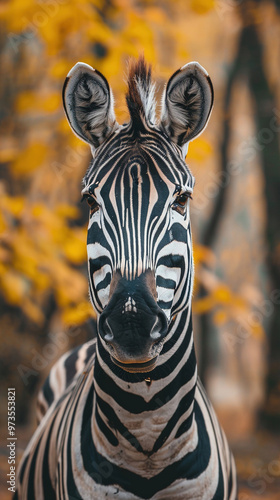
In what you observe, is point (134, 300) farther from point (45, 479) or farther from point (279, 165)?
point (279, 165)

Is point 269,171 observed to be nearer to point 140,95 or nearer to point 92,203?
point 140,95

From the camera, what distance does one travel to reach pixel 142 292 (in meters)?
2.17

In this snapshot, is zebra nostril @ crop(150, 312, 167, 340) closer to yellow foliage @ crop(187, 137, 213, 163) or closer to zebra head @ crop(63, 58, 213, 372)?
zebra head @ crop(63, 58, 213, 372)

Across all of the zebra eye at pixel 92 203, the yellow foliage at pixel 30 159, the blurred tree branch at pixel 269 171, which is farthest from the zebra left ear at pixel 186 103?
the blurred tree branch at pixel 269 171

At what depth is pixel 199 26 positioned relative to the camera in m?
14.8

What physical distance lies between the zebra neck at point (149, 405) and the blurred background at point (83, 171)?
1.64 m

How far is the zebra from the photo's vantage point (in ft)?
7.70

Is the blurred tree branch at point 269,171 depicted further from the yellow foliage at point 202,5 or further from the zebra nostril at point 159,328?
the zebra nostril at point 159,328

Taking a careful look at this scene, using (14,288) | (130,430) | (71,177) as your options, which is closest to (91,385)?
(130,430)

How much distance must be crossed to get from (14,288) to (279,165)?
20.2ft

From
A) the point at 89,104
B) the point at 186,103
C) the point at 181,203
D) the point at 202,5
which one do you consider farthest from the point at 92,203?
the point at 202,5

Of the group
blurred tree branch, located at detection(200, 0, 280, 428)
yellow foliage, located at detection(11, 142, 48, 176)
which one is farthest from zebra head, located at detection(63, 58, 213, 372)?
blurred tree branch, located at detection(200, 0, 280, 428)

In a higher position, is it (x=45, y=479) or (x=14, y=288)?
(x=14, y=288)

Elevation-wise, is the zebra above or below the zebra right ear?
below
